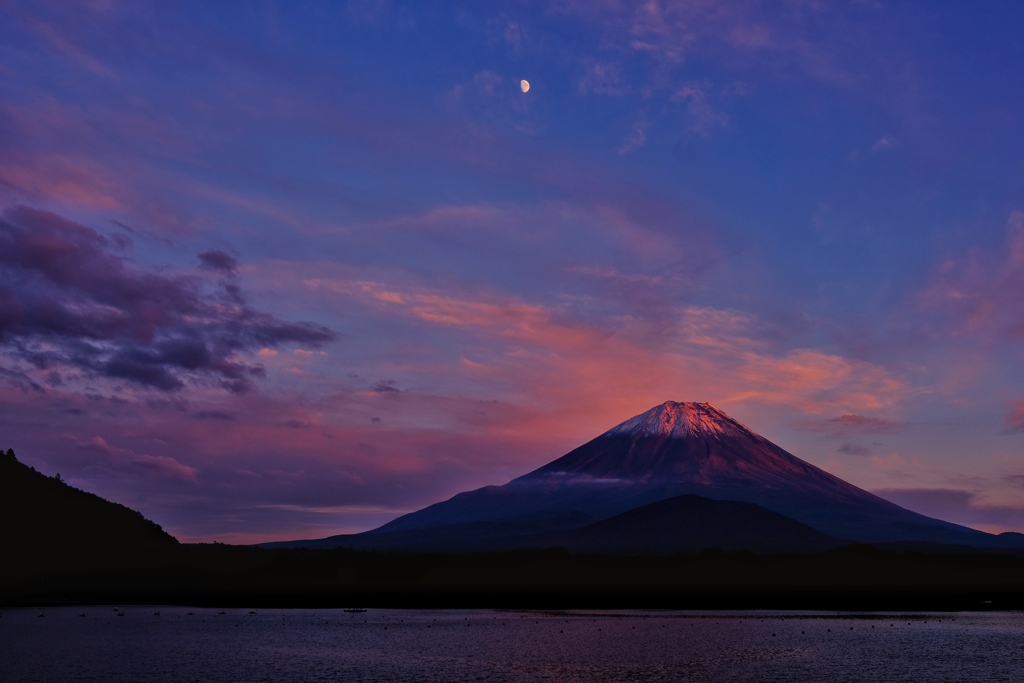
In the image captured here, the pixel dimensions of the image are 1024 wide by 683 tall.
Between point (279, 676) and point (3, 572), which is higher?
point (3, 572)

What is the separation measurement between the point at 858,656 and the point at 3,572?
152948mm

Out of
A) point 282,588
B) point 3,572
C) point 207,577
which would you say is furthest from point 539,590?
point 3,572

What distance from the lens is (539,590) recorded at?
17112 centimetres

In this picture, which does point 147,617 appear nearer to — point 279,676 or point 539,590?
point 279,676

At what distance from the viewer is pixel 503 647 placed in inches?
2773

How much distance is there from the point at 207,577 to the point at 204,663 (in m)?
133

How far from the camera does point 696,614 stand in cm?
10850

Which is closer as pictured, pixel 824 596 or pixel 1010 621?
pixel 1010 621

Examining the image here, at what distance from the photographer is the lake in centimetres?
5541

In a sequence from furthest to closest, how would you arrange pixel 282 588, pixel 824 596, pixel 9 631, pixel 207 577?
pixel 207 577, pixel 282 588, pixel 824 596, pixel 9 631

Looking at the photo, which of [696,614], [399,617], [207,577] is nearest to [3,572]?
[207,577]

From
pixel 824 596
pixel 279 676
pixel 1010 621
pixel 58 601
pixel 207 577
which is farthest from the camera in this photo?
pixel 207 577

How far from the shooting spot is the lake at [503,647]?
55.4m

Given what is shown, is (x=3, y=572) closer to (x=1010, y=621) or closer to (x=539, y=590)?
(x=539, y=590)
